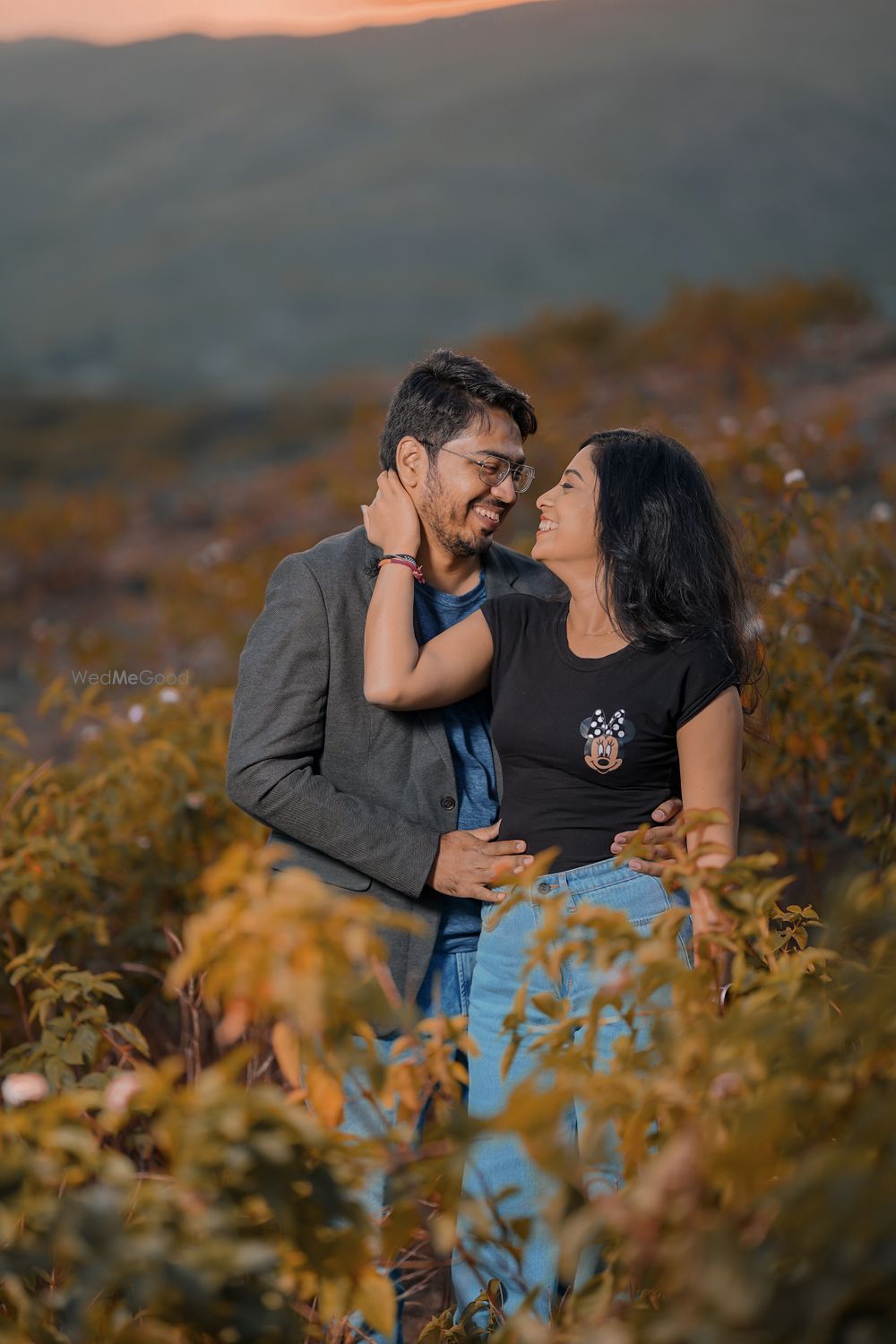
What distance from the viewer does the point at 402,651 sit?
189 centimetres

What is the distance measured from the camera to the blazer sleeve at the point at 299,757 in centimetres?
192

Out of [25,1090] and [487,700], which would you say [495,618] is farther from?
[25,1090]

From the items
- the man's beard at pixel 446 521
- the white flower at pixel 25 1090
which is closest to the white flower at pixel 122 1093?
the white flower at pixel 25 1090

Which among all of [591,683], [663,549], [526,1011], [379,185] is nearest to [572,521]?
[663,549]

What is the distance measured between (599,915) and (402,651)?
2.79ft

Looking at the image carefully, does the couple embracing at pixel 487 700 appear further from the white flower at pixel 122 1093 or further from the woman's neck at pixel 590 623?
the white flower at pixel 122 1093

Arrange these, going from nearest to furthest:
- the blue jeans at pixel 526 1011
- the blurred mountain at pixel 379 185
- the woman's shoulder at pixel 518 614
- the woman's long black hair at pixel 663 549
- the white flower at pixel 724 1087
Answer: the white flower at pixel 724 1087 < the blue jeans at pixel 526 1011 < the woman's long black hair at pixel 663 549 < the woman's shoulder at pixel 518 614 < the blurred mountain at pixel 379 185

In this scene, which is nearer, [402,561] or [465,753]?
[402,561]

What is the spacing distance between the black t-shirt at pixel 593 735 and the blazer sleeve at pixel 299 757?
18 centimetres

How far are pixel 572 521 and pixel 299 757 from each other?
56 centimetres

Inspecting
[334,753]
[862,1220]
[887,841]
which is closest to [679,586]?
[334,753]

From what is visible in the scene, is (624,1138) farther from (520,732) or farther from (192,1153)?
(520,732)

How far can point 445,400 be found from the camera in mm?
2080

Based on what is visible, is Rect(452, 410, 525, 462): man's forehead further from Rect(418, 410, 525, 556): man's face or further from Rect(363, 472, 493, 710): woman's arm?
Rect(363, 472, 493, 710): woman's arm
